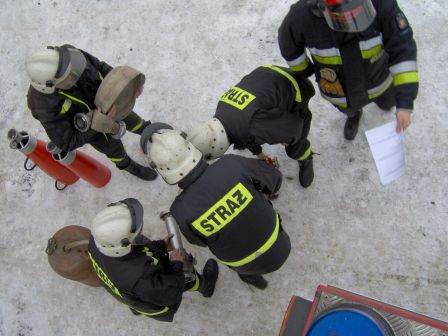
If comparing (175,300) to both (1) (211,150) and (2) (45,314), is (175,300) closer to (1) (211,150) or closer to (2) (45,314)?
(1) (211,150)

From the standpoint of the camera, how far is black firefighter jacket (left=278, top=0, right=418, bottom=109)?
7.92ft

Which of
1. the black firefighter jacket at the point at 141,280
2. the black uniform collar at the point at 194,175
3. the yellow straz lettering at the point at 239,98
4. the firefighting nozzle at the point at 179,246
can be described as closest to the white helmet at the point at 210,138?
the yellow straz lettering at the point at 239,98

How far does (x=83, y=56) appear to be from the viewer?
2.93 meters

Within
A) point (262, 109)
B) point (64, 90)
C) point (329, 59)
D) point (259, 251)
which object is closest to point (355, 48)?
point (329, 59)

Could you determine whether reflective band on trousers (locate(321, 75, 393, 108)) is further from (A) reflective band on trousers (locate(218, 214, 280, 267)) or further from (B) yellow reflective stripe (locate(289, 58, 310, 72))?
(A) reflective band on trousers (locate(218, 214, 280, 267))

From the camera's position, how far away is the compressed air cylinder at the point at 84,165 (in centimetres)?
342

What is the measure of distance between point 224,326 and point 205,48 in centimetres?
261

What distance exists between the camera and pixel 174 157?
88.6 inches

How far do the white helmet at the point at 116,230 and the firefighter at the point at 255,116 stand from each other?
59 cm

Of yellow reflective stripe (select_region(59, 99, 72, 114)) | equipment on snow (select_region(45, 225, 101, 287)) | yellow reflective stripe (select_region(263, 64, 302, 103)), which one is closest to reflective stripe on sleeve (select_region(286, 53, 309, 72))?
yellow reflective stripe (select_region(263, 64, 302, 103))

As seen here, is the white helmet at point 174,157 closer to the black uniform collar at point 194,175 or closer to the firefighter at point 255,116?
the black uniform collar at point 194,175

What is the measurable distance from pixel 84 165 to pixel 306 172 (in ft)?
6.20

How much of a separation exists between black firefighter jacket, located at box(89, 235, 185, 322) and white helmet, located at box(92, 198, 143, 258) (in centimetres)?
9

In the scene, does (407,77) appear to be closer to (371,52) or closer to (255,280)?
(371,52)
